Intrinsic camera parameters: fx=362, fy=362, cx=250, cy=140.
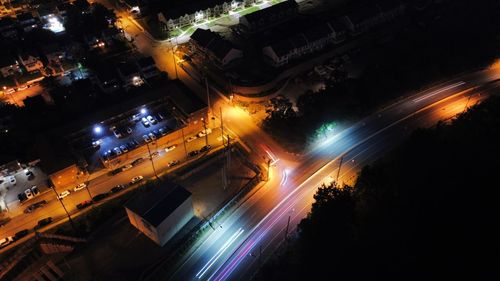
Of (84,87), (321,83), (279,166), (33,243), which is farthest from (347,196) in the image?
(84,87)

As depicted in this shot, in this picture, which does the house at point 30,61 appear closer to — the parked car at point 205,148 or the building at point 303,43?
the parked car at point 205,148

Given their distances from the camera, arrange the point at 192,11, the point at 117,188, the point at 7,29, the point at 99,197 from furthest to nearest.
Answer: the point at 192,11, the point at 7,29, the point at 117,188, the point at 99,197

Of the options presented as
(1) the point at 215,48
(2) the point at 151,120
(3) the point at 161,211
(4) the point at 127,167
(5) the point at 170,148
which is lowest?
(3) the point at 161,211

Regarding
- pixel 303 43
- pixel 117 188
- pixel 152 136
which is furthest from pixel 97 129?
pixel 303 43

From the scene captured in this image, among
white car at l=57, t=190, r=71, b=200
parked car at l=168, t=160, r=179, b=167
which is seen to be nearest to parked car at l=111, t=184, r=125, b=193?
white car at l=57, t=190, r=71, b=200

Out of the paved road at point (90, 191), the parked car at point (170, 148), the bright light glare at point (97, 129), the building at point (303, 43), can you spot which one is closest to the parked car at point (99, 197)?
the paved road at point (90, 191)

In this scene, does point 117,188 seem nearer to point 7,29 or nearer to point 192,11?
point 192,11

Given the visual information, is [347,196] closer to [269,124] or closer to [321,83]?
[269,124]
